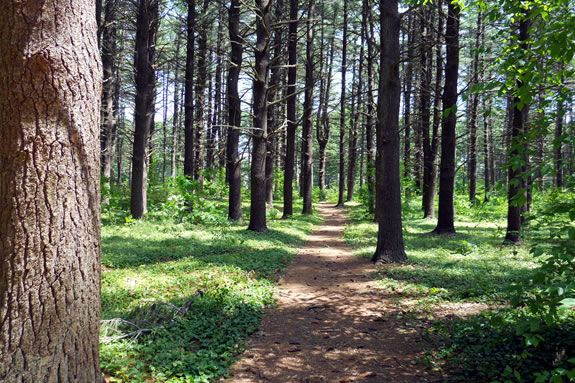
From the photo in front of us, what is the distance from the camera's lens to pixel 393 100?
982 centimetres

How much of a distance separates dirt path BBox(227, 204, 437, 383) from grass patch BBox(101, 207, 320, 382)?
281 mm

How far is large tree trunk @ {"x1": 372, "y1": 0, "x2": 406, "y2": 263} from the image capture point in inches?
382

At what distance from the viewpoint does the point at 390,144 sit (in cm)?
980

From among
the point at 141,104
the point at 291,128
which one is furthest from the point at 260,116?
the point at 291,128

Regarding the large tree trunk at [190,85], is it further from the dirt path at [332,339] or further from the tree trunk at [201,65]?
the dirt path at [332,339]

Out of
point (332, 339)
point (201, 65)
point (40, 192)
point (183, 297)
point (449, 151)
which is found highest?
point (201, 65)

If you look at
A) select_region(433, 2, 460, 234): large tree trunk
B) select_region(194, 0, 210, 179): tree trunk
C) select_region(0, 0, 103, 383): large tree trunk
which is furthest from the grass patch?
select_region(433, 2, 460, 234): large tree trunk

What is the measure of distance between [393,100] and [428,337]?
20.3ft

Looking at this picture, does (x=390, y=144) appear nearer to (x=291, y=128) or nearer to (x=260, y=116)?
(x=260, y=116)

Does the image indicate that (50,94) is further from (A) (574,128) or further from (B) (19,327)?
(A) (574,128)

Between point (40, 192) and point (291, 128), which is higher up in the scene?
point (291, 128)

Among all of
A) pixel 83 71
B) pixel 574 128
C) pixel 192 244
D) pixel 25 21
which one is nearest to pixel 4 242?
pixel 83 71

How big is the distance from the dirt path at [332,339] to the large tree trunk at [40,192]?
2.01m

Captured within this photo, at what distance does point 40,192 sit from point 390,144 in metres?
8.22
